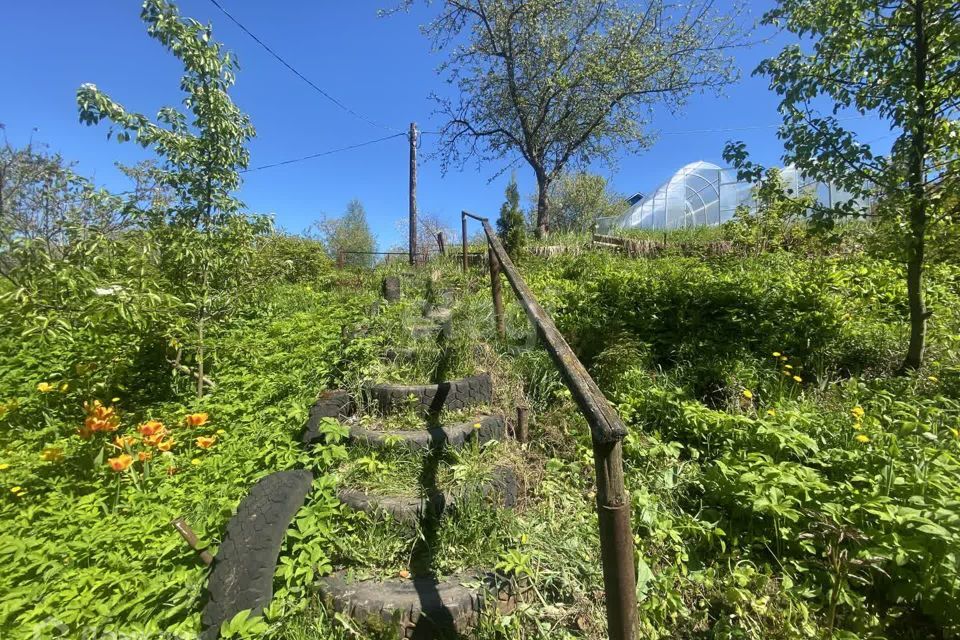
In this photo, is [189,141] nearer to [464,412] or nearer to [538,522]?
[464,412]

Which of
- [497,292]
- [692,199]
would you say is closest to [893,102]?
[497,292]

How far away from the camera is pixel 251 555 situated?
1.62 metres

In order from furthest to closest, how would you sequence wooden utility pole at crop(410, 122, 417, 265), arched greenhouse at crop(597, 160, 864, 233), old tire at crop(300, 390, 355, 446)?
arched greenhouse at crop(597, 160, 864, 233) → wooden utility pole at crop(410, 122, 417, 265) → old tire at crop(300, 390, 355, 446)

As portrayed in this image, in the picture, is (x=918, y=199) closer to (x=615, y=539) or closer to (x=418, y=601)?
(x=615, y=539)

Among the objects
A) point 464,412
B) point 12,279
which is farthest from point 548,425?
point 12,279

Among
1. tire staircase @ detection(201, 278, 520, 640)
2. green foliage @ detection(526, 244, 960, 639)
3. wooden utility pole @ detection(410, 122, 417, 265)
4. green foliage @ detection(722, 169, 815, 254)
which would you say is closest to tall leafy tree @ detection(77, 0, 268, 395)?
tire staircase @ detection(201, 278, 520, 640)

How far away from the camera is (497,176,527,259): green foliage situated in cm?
852

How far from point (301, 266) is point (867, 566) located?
27.7ft

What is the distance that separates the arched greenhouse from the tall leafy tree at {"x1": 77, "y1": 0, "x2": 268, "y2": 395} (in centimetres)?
1352

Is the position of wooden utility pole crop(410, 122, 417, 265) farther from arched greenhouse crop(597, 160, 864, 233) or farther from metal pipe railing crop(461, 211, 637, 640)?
metal pipe railing crop(461, 211, 637, 640)

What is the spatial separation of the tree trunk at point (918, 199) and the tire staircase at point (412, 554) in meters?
3.21

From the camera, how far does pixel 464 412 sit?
8.59ft

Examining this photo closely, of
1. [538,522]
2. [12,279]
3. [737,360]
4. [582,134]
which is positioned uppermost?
[582,134]

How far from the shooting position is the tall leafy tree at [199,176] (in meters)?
3.19
